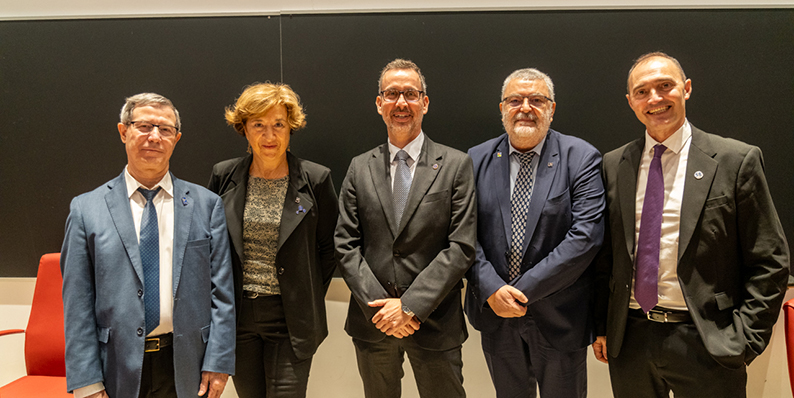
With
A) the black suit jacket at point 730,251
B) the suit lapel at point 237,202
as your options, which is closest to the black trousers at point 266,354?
the suit lapel at point 237,202

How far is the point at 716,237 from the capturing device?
1.75 m

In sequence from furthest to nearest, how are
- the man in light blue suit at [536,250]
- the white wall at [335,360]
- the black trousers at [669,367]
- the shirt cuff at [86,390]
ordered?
the white wall at [335,360] < the man in light blue suit at [536,250] < the black trousers at [669,367] < the shirt cuff at [86,390]

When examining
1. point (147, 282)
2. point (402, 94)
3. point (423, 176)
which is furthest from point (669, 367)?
point (147, 282)

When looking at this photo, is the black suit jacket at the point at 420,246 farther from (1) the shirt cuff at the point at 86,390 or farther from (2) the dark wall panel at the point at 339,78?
(1) the shirt cuff at the point at 86,390

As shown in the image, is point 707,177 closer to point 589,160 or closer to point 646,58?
point 589,160

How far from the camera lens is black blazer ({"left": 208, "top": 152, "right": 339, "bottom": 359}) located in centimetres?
207

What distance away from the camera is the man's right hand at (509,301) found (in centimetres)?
197

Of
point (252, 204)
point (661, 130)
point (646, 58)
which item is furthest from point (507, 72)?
point (252, 204)

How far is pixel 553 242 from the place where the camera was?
2.07 m

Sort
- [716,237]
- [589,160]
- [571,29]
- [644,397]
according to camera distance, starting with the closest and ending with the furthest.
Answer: [716,237], [644,397], [589,160], [571,29]

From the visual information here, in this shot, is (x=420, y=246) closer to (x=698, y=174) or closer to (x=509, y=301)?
(x=509, y=301)

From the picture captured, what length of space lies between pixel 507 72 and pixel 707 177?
1.39 metres

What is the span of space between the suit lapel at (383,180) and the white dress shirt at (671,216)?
1137 millimetres

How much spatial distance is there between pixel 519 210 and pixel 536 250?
217 mm
